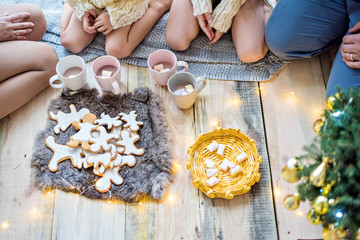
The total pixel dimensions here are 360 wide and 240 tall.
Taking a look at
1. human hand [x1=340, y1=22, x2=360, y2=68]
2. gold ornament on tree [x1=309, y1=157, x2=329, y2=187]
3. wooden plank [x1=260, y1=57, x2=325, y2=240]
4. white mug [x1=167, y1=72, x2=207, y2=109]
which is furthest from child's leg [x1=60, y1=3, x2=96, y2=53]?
gold ornament on tree [x1=309, y1=157, x2=329, y2=187]

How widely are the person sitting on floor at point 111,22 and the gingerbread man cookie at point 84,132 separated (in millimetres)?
300

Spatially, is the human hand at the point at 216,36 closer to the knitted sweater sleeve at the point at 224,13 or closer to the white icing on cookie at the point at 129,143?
the knitted sweater sleeve at the point at 224,13

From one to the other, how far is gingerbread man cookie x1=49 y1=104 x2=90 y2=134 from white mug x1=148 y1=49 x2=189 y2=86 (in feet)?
0.98

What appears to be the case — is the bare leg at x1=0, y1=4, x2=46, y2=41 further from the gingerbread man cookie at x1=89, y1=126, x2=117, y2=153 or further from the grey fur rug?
the gingerbread man cookie at x1=89, y1=126, x2=117, y2=153

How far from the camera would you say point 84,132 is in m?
1.33

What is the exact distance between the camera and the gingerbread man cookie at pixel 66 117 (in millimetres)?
1360

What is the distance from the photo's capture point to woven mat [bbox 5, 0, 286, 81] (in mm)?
1463

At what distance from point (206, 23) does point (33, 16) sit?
2.32 ft

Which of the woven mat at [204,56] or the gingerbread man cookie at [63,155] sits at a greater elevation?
the woven mat at [204,56]

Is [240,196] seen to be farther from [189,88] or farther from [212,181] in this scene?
[189,88]

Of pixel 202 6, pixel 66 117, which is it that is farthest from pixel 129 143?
pixel 202 6

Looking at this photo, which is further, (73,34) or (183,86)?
(73,34)

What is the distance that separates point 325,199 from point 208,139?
62 cm

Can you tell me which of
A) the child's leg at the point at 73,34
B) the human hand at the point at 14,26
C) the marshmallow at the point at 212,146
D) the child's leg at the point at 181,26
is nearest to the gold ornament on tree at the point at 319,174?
the marshmallow at the point at 212,146
